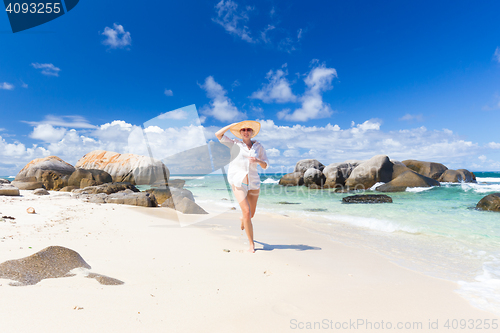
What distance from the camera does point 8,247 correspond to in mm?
3213

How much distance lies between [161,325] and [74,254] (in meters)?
1.52

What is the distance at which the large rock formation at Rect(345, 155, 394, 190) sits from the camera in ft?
74.0

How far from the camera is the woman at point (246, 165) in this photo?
165 inches

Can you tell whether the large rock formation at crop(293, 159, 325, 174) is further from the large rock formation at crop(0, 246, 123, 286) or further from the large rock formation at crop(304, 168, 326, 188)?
the large rock formation at crop(0, 246, 123, 286)

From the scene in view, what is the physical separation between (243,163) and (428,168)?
97.0ft

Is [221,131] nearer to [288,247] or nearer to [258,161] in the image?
[258,161]

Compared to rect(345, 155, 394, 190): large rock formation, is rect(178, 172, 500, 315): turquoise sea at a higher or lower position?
lower

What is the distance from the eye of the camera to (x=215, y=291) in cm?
254

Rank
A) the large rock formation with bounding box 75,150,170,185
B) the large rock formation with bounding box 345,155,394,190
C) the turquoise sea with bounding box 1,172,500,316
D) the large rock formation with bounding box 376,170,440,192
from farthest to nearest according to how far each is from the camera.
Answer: the large rock formation with bounding box 75,150,170,185
the large rock formation with bounding box 345,155,394,190
the large rock formation with bounding box 376,170,440,192
the turquoise sea with bounding box 1,172,500,316

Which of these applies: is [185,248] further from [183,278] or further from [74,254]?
[74,254]

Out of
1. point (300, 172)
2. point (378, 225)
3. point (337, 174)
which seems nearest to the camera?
point (378, 225)

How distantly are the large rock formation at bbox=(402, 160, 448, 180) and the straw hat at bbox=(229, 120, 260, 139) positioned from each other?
28.4 meters

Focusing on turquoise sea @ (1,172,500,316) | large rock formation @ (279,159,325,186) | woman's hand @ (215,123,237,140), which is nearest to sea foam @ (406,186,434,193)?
turquoise sea @ (1,172,500,316)

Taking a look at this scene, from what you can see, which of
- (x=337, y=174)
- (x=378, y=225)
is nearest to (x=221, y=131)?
(x=378, y=225)
